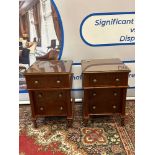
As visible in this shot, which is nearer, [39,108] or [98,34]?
[39,108]

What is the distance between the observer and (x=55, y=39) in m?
2.79

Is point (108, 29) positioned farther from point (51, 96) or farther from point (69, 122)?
point (69, 122)

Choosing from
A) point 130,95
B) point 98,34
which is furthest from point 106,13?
point 130,95

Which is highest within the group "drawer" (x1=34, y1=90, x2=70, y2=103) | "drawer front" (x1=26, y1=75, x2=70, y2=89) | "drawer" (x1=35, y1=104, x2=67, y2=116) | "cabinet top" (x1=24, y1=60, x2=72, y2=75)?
"cabinet top" (x1=24, y1=60, x2=72, y2=75)

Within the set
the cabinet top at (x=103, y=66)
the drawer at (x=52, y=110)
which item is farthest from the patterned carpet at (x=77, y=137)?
the cabinet top at (x=103, y=66)

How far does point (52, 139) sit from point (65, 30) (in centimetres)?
127

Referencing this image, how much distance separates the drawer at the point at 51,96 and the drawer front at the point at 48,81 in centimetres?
8

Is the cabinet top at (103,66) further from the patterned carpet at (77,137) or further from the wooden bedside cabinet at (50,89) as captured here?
the patterned carpet at (77,137)

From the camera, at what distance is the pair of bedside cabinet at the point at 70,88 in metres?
2.26

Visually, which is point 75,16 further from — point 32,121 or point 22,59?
point 32,121

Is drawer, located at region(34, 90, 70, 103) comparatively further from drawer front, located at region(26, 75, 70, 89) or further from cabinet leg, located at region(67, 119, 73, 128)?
cabinet leg, located at region(67, 119, 73, 128)

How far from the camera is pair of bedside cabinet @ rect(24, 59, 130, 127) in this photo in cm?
226

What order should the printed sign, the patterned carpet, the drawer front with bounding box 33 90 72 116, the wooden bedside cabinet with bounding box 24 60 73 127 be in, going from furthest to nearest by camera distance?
the printed sign, the drawer front with bounding box 33 90 72 116, the wooden bedside cabinet with bounding box 24 60 73 127, the patterned carpet

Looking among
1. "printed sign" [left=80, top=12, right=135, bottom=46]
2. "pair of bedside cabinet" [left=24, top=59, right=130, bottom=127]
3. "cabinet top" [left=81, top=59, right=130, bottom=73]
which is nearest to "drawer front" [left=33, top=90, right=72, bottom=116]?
"pair of bedside cabinet" [left=24, top=59, right=130, bottom=127]
